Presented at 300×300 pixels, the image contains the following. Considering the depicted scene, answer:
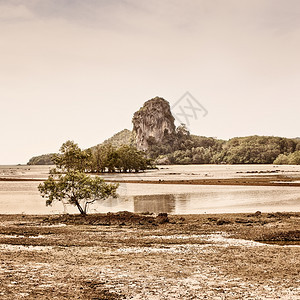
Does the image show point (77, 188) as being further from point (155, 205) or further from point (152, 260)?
point (152, 260)

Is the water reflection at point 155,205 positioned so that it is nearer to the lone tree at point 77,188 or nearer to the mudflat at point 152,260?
the lone tree at point 77,188

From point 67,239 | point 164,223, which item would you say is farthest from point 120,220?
point 67,239

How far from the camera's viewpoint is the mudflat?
9.27 m

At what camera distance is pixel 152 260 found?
40.2ft

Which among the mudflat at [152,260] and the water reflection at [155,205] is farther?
the water reflection at [155,205]

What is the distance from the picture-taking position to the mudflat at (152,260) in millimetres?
9266

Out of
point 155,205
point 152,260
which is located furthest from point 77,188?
point 152,260

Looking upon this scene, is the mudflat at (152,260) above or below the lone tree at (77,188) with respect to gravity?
below

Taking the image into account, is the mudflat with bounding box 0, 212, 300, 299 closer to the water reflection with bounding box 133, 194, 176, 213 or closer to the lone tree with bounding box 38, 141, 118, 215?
the lone tree with bounding box 38, 141, 118, 215

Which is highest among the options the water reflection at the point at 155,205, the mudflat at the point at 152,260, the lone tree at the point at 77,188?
the lone tree at the point at 77,188

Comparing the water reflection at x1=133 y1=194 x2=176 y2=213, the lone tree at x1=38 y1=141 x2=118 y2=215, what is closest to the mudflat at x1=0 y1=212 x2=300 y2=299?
the lone tree at x1=38 y1=141 x2=118 y2=215

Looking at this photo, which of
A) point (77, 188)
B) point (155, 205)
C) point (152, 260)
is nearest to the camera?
point (152, 260)

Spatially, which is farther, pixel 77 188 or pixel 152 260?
pixel 77 188

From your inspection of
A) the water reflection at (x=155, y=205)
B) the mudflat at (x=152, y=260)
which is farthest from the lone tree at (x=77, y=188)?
the mudflat at (x=152, y=260)
